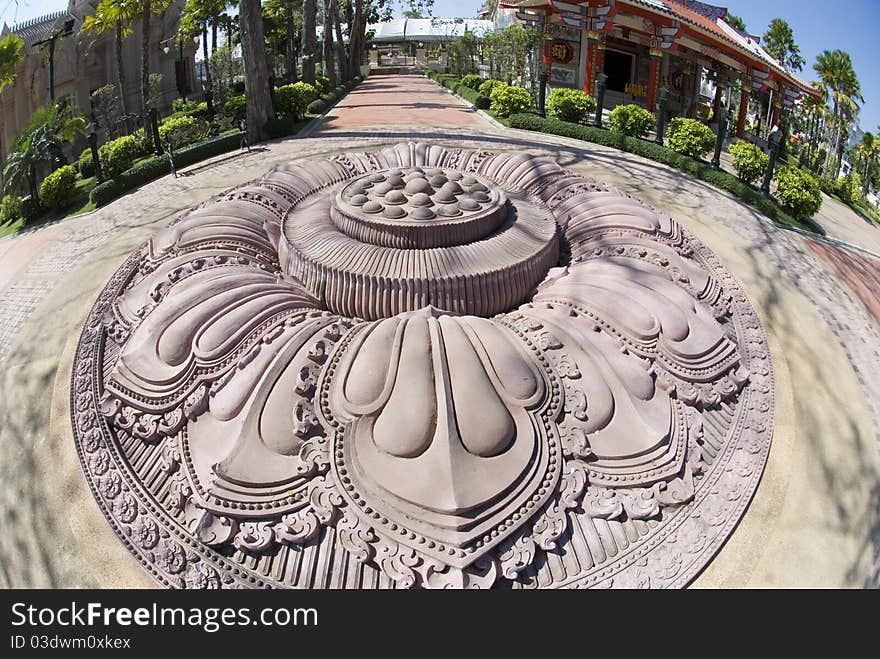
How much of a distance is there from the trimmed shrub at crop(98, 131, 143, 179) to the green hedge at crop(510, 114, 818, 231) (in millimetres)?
12518

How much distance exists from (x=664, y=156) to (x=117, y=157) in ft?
49.9

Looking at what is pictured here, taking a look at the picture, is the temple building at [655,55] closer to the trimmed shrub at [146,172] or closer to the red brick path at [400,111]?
the red brick path at [400,111]

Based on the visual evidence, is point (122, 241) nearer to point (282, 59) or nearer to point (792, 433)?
point (792, 433)

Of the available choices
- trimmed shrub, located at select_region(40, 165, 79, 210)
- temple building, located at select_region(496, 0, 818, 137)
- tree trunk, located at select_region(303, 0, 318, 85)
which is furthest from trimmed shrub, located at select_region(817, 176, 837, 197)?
trimmed shrub, located at select_region(40, 165, 79, 210)

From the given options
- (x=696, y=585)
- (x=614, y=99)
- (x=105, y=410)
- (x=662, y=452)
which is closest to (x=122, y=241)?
(x=105, y=410)

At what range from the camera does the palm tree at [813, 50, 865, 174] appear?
31859 mm

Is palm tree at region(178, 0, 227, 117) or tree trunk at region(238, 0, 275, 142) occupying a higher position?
palm tree at region(178, 0, 227, 117)

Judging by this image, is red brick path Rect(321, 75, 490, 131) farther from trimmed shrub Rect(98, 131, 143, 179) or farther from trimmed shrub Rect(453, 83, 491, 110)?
trimmed shrub Rect(98, 131, 143, 179)

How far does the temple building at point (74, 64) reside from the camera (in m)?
24.1

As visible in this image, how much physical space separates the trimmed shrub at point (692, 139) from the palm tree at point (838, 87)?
2229 centimetres

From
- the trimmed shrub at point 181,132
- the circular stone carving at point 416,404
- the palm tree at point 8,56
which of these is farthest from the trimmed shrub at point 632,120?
the palm tree at point 8,56

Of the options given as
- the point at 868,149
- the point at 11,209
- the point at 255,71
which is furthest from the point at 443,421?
the point at 868,149

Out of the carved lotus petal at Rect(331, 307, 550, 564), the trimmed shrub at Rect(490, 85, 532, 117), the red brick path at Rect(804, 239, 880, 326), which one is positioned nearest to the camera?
the carved lotus petal at Rect(331, 307, 550, 564)

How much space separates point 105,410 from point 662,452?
589 centimetres
